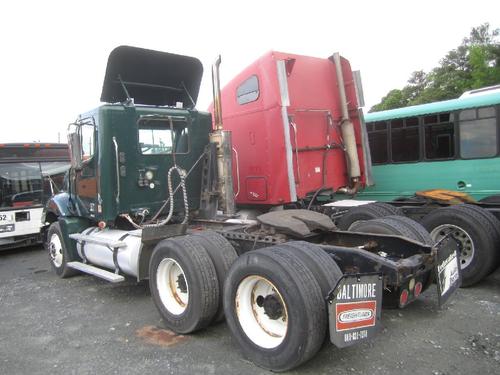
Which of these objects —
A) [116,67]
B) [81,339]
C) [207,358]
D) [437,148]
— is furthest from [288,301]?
[437,148]

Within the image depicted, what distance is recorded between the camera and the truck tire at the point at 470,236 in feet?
17.7

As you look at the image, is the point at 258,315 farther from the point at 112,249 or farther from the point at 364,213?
the point at 364,213

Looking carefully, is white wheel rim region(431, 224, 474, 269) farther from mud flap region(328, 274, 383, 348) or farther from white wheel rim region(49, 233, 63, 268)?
white wheel rim region(49, 233, 63, 268)

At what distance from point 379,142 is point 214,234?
542 cm

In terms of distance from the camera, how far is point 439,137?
8000 millimetres

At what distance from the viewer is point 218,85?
6.07 meters

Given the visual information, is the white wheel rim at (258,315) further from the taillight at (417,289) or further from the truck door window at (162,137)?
the truck door window at (162,137)

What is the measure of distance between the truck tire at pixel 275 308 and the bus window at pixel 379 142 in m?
5.81

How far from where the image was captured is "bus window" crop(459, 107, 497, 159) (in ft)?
24.1

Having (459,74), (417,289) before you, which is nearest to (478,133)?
(417,289)

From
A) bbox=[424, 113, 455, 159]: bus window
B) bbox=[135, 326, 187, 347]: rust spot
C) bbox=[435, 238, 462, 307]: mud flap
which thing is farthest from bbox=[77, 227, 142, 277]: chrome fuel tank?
bbox=[424, 113, 455, 159]: bus window

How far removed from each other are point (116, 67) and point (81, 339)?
11.9 feet

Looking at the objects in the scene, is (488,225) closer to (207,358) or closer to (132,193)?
(207,358)

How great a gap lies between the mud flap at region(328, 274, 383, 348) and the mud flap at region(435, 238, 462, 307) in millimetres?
893
